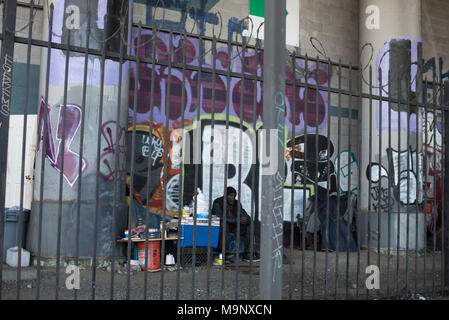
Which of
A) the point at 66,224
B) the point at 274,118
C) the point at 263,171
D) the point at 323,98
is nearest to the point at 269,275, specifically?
the point at 263,171

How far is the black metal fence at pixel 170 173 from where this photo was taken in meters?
3.96

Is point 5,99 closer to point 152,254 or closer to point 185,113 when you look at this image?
point 152,254

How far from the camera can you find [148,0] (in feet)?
30.1

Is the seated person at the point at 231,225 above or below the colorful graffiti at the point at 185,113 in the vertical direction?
below

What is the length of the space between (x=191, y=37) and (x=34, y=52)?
317 centimetres

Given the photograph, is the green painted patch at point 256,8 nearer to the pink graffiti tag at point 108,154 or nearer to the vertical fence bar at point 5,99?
the pink graffiti tag at point 108,154

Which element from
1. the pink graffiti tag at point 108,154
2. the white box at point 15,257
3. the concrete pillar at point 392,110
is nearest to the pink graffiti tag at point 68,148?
the pink graffiti tag at point 108,154

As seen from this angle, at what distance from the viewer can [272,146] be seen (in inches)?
122

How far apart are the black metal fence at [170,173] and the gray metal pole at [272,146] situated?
0.08m

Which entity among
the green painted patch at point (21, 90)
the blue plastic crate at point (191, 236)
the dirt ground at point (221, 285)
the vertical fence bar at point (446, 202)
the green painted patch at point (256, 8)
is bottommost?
the dirt ground at point (221, 285)

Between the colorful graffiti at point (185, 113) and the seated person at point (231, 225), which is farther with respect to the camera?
the colorful graffiti at point (185, 113)

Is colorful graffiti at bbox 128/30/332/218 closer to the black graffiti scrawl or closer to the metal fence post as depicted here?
the black graffiti scrawl

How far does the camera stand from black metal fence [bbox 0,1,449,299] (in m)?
3.96
